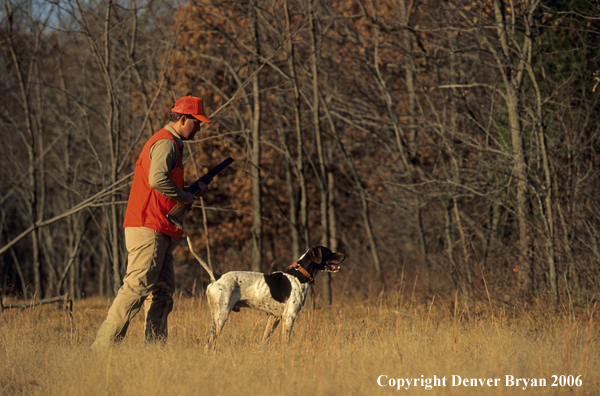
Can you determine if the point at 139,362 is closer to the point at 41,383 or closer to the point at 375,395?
the point at 41,383

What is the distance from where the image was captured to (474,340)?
18.2ft

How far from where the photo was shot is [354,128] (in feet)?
54.9

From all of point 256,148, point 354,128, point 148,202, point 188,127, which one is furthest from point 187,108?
point 354,128

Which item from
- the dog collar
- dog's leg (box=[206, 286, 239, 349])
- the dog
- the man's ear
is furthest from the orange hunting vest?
the man's ear

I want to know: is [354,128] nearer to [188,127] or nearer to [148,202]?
[188,127]

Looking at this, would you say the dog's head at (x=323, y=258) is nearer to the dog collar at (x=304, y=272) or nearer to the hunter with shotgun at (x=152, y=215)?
the dog collar at (x=304, y=272)

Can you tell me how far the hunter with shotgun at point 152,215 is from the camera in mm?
4863

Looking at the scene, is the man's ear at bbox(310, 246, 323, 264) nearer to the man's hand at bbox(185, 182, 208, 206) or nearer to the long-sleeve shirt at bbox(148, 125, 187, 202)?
the man's hand at bbox(185, 182, 208, 206)

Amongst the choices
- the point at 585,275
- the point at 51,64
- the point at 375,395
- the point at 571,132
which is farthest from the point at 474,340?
the point at 51,64

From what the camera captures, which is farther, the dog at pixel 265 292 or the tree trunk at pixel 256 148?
the tree trunk at pixel 256 148

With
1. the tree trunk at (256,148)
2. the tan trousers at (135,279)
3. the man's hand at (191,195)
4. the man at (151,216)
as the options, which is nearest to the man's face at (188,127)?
the man at (151,216)

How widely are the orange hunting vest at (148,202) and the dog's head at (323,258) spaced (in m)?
1.29

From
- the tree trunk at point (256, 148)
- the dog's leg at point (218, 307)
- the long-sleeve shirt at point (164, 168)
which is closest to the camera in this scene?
the long-sleeve shirt at point (164, 168)

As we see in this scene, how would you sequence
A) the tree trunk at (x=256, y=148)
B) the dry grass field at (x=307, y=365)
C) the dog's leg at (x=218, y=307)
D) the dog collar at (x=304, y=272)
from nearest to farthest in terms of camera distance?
the dry grass field at (x=307, y=365) < the dog's leg at (x=218, y=307) < the dog collar at (x=304, y=272) < the tree trunk at (x=256, y=148)
